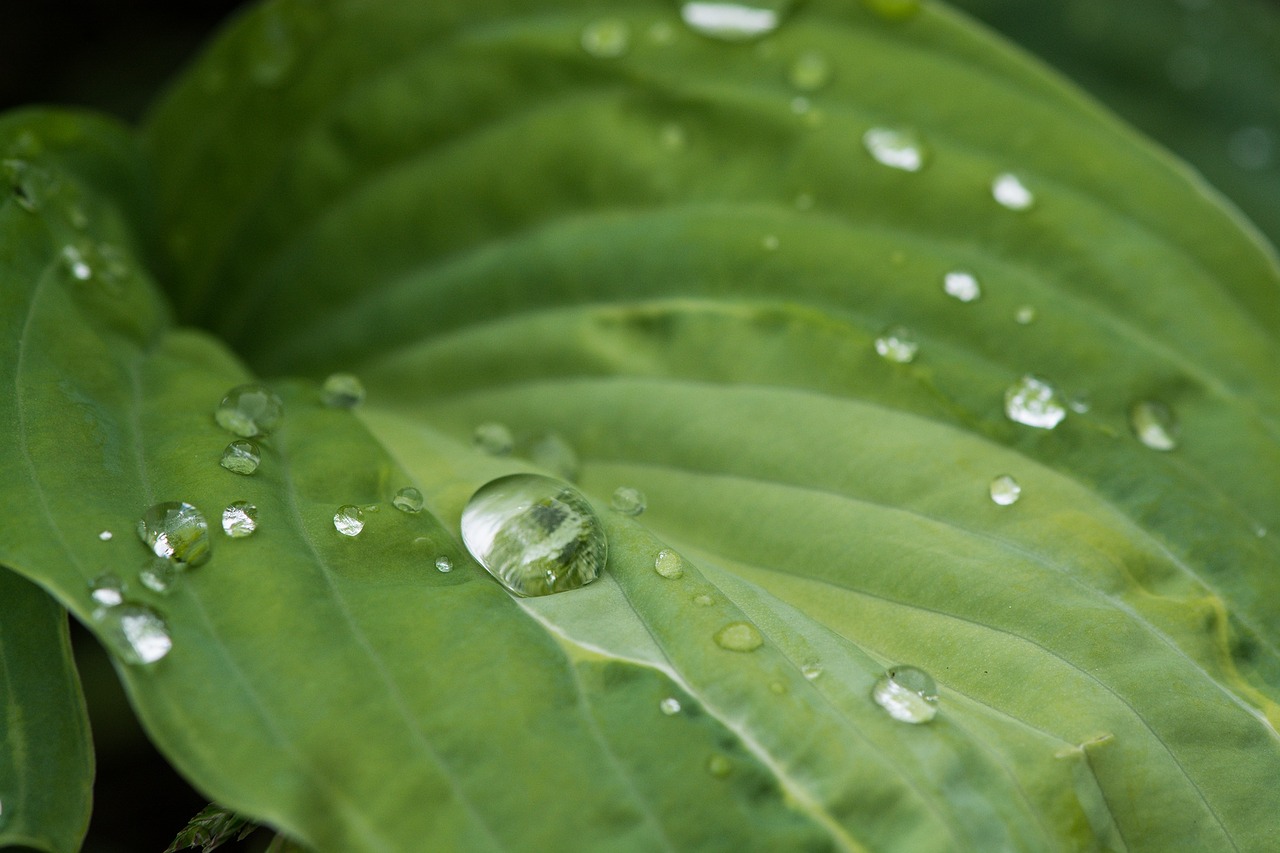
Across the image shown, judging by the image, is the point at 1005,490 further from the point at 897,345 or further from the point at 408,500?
the point at 408,500

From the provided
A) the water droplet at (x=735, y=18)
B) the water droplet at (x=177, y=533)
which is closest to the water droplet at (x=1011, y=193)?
the water droplet at (x=735, y=18)

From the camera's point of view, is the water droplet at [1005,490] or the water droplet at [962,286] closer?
the water droplet at [1005,490]

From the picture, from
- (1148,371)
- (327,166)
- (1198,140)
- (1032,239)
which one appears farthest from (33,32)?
(1198,140)

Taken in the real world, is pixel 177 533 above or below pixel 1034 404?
below

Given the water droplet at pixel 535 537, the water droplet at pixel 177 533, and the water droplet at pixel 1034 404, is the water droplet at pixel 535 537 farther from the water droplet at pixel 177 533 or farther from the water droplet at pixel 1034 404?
the water droplet at pixel 1034 404

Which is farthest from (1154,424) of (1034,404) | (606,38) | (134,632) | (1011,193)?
(134,632)

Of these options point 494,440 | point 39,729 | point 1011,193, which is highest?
point 1011,193
